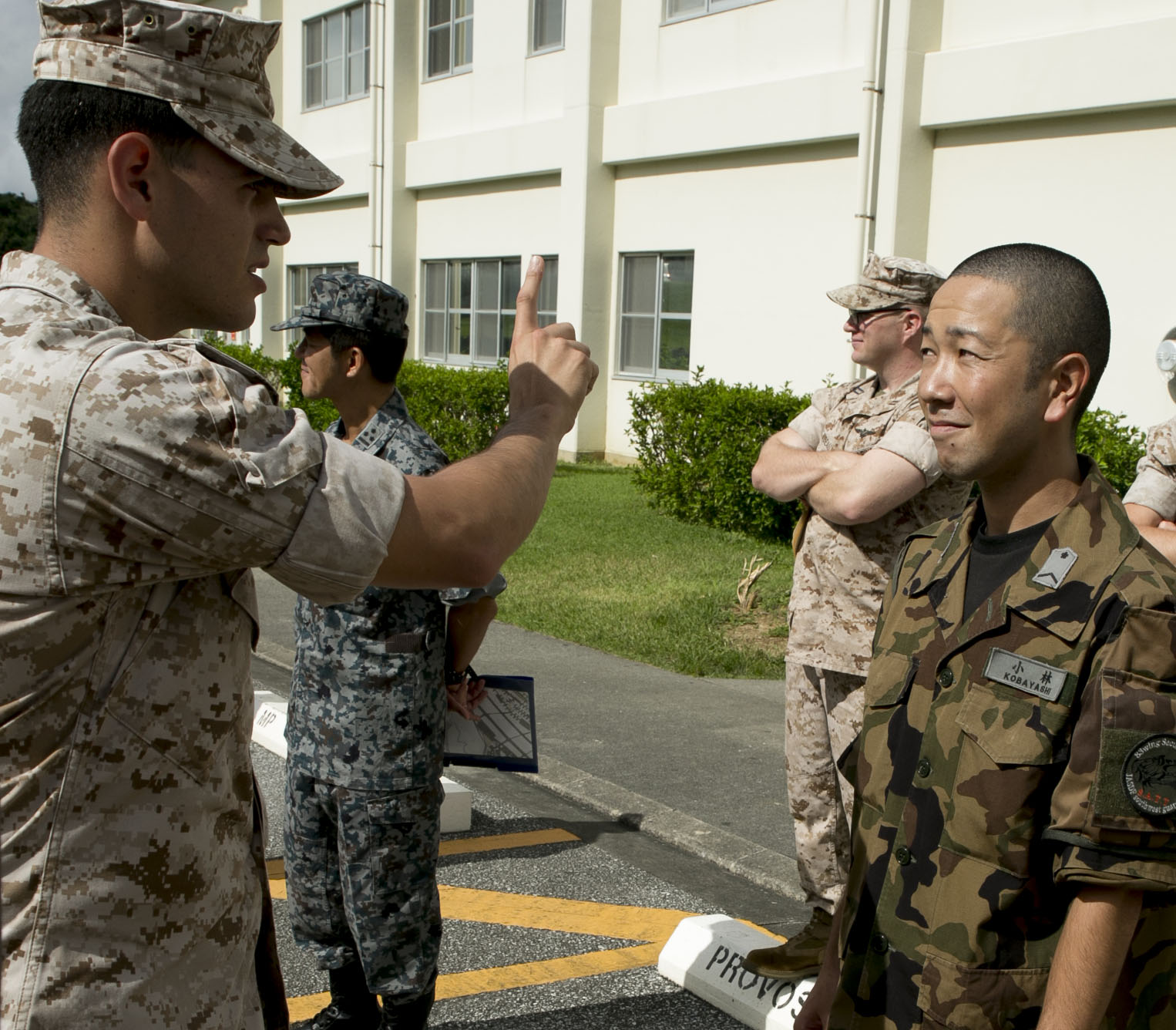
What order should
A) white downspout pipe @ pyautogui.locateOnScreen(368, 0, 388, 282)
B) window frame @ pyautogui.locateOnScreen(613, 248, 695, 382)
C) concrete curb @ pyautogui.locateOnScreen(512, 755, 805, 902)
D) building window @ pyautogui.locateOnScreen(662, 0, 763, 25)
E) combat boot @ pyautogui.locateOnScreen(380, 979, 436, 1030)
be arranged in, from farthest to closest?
1. white downspout pipe @ pyautogui.locateOnScreen(368, 0, 388, 282)
2. window frame @ pyautogui.locateOnScreen(613, 248, 695, 382)
3. building window @ pyautogui.locateOnScreen(662, 0, 763, 25)
4. concrete curb @ pyautogui.locateOnScreen(512, 755, 805, 902)
5. combat boot @ pyautogui.locateOnScreen(380, 979, 436, 1030)

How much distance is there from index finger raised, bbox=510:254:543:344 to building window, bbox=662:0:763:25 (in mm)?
14663

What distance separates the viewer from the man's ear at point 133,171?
1.46 meters

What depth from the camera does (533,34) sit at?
62.4 ft

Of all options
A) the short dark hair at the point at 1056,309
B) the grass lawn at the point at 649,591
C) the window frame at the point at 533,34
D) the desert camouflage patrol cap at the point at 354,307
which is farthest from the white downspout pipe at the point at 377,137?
the short dark hair at the point at 1056,309

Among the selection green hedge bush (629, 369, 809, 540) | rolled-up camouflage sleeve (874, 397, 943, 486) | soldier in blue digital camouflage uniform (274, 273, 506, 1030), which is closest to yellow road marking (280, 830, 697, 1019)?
soldier in blue digital camouflage uniform (274, 273, 506, 1030)

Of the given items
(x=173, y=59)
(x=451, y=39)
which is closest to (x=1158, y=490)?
(x=173, y=59)

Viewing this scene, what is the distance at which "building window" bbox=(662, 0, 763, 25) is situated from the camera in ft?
51.2

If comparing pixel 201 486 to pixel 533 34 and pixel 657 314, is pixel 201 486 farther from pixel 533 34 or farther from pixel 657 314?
pixel 533 34

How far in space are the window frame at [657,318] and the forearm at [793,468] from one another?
40.9ft

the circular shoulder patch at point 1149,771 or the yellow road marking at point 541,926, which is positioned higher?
the circular shoulder patch at point 1149,771

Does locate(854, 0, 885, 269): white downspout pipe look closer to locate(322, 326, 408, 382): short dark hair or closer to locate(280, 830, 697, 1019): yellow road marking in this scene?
locate(280, 830, 697, 1019): yellow road marking

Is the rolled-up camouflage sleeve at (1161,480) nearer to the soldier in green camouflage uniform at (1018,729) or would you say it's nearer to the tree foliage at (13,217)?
the soldier in green camouflage uniform at (1018,729)

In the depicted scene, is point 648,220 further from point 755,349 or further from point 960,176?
point 960,176

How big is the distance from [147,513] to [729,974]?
9.56ft
